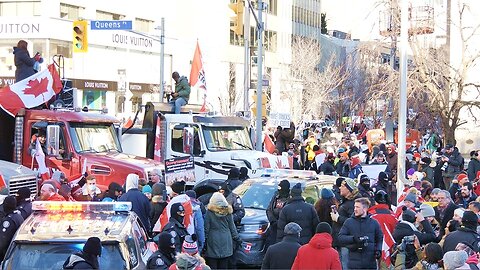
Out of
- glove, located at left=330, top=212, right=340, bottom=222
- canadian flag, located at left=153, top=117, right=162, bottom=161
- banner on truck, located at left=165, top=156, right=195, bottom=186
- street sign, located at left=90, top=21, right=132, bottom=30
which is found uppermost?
street sign, located at left=90, top=21, right=132, bottom=30

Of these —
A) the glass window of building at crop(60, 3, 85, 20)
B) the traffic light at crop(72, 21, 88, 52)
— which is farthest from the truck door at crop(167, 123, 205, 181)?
the glass window of building at crop(60, 3, 85, 20)

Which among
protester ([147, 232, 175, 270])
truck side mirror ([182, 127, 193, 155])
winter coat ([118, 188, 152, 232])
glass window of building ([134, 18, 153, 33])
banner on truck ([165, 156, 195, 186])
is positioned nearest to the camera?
protester ([147, 232, 175, 270])

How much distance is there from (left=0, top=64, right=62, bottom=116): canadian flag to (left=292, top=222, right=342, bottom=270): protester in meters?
10.3

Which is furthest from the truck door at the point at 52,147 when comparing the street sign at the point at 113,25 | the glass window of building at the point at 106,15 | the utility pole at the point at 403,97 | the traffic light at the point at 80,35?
the glass window of building at the point at 106,15

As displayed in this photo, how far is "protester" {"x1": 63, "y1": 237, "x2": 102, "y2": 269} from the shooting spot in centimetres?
771

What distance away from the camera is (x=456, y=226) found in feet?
35.4

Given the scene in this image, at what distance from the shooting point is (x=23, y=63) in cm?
1900

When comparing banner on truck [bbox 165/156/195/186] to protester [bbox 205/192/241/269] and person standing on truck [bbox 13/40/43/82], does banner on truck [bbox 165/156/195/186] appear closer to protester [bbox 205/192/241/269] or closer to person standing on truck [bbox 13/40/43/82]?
protester [bbox 205/192/241/269]

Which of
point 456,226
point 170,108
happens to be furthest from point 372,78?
point 456,226

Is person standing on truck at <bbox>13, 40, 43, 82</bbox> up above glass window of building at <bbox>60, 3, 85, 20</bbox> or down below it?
below

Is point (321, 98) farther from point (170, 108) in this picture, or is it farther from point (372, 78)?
point (170, 108)

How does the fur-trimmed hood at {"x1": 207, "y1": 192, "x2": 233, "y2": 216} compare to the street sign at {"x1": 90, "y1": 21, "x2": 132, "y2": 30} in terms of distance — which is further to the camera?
the street sign at {"x1": 90, "y1": 21, "x2": 132, "y2": 30}

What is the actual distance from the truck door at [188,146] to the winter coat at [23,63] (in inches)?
140

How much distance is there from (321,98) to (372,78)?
1229cm
